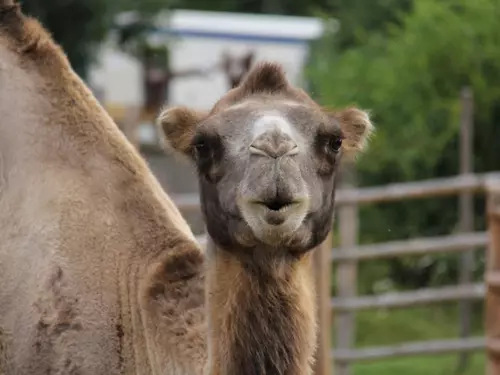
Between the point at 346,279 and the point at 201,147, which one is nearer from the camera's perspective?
the point at 201,147

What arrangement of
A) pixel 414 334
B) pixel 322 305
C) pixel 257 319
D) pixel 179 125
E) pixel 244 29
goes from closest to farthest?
pixel 257 319 → pixel 179 125 → pixel 322 305 → pixel 414 334 → pixel 244 29

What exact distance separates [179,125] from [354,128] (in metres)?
0.56

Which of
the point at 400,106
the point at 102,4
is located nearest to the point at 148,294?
the point at 400,106

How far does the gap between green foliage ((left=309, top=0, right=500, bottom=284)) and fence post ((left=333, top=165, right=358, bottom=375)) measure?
279 centimetres

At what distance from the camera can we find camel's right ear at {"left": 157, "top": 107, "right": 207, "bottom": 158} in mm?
4227

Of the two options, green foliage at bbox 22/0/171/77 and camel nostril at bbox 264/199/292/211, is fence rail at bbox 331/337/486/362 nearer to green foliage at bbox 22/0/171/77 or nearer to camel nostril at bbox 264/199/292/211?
green foliage at bbox 22/0/171/77

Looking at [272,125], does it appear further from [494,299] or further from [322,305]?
[494,299]

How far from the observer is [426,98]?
13016 millimetres

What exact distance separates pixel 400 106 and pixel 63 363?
30.2 feet

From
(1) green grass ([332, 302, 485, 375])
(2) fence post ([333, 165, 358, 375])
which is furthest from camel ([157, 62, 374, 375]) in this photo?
(1) green grass ([332, 302, 485, 375])

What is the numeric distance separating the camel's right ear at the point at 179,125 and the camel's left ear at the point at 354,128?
1.45 ft

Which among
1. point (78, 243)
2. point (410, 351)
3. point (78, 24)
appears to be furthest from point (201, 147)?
point (78, 24)

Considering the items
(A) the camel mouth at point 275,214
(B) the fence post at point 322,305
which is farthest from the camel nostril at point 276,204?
(B) the fence post at point 322,305

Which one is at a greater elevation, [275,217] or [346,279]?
[346,279]
